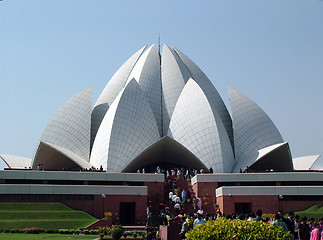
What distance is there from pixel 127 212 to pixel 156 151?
825cm

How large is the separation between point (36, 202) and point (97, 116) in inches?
529

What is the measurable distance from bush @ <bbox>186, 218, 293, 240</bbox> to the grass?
11.8m

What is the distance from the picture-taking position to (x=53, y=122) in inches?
1316

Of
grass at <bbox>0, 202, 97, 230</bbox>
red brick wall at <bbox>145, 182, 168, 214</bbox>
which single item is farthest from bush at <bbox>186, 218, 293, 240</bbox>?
red brick wall at <bbox>145, 182, 168, 214</bbox>

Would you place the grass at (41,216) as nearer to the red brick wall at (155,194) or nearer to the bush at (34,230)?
the bush at (34,230)

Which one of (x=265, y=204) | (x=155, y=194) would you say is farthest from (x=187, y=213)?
(x=265, y=204)

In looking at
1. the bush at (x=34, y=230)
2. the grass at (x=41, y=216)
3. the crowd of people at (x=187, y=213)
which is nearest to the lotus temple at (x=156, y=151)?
the crowd of people at (x=187, y=213)

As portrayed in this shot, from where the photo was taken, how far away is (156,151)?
101ft

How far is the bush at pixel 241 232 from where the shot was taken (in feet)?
22.8

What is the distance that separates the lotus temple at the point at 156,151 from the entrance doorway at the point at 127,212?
0.05 metres

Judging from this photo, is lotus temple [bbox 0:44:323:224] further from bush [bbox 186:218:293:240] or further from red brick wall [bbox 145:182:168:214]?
bush [bbox 186:218:293:240]

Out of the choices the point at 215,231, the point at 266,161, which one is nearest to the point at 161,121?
the point at 266,161

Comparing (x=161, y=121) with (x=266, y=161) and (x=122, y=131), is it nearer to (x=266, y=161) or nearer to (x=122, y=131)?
(x=122, y=131)

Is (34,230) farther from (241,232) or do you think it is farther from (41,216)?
(241,232)
